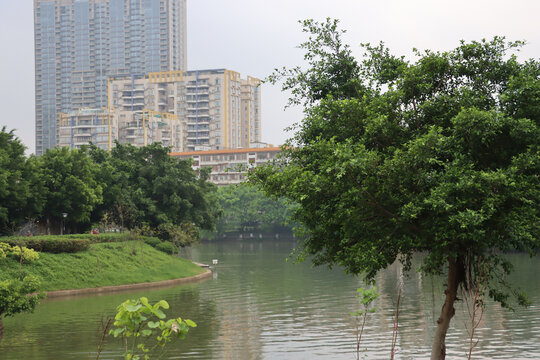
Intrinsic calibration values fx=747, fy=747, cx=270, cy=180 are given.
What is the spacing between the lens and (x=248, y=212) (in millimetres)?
130875

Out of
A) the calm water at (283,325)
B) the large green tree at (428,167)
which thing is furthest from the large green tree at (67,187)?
the large green tree at (428,167)

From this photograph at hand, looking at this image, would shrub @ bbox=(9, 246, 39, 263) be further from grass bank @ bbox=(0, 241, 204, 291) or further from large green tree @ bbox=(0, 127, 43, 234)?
large green tree @ bbox=(0, 127, 43, 234)

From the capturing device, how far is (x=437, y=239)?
15.4 m

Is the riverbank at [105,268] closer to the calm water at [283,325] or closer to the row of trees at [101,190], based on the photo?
the calm water at [283,325]

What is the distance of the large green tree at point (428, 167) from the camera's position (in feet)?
49.9

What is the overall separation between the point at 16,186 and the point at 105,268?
8852 millimetres

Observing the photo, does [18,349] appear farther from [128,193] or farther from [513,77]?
[128,193]

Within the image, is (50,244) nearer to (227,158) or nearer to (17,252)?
(17,252)

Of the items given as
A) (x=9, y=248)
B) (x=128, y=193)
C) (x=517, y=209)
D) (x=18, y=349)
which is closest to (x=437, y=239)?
(x=517, y=209)

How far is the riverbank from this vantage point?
1704 inches

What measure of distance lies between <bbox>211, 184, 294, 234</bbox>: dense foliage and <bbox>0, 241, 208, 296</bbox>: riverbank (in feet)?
231

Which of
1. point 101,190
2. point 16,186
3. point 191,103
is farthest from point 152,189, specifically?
point 191,103

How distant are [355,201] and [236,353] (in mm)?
9978

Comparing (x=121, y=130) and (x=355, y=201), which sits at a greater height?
(x=121, y=130)
